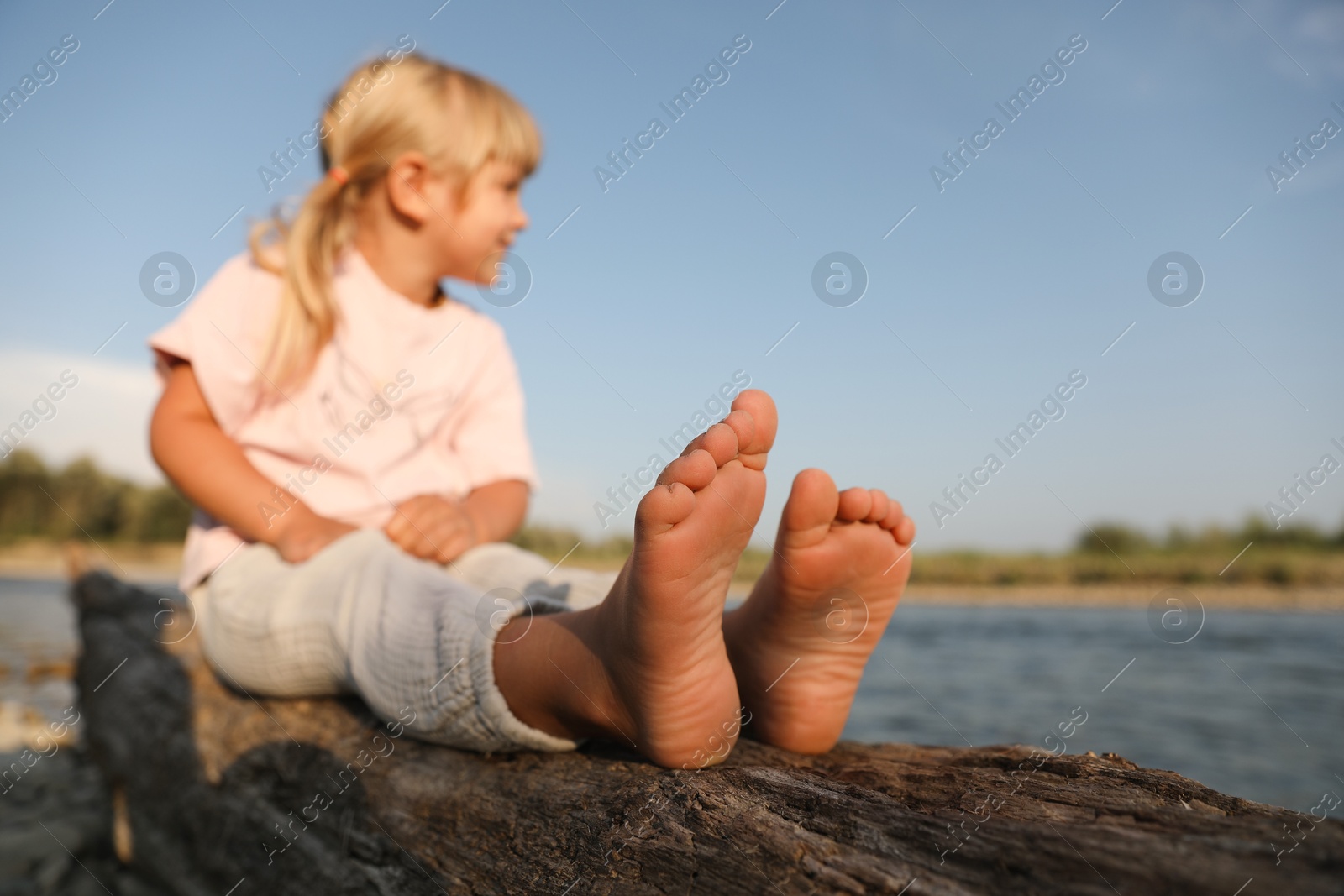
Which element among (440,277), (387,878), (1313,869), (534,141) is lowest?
(387,878)

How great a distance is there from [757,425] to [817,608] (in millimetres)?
333

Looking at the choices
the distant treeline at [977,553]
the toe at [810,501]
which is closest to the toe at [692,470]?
the toe at [810,501]

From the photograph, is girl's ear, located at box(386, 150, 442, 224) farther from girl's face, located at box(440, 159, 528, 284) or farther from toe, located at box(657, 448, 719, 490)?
toe, located at box(657, 448, 719, 490)

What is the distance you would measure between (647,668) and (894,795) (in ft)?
0.98

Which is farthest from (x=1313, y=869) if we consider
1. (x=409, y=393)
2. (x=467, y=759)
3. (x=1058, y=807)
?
(x=409, y=393)

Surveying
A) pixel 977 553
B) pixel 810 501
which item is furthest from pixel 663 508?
pixel 977 553

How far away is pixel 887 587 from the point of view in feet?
3.83

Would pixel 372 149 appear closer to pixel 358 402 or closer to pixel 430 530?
pixel 358 402

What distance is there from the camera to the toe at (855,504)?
1089mm

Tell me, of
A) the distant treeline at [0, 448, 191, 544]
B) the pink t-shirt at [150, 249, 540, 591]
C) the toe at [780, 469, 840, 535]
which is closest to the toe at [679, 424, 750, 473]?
the toe at [780, 469, 840, 535]

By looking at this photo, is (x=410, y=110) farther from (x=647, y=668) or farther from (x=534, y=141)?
(x=647, y=668)

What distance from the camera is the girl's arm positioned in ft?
4.91

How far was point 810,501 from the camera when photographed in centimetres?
104

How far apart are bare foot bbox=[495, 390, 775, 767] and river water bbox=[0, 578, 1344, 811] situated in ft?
4.36
